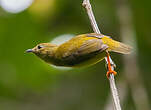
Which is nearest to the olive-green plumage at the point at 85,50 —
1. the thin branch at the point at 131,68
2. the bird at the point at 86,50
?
the bird at the point at 86,50

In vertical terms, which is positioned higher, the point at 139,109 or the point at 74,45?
the point at 74,45

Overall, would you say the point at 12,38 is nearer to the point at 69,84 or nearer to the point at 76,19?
the point at 76,19

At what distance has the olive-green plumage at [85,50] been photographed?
493 centimetres

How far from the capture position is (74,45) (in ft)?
16.8

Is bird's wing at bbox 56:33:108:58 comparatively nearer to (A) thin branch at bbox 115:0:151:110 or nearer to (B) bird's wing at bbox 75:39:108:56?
(B) bird's wing at bbox 75:39:108:56

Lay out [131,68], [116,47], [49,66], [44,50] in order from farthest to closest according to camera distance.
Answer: [49,66], [131,68], [44,50], [116,47]

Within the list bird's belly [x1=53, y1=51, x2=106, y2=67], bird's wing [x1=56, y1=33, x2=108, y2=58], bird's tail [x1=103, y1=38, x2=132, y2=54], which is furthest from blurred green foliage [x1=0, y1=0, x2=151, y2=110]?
bird's tail [x1=103, y1=38, x2=132, y2=54]

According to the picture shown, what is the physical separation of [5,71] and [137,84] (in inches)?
74.8

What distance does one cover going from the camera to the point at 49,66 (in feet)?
20.0

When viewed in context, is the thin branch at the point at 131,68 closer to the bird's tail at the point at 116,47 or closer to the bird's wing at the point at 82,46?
the bird's tail at the point at 116,47

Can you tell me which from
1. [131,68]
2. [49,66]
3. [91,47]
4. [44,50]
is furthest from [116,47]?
[49,66]

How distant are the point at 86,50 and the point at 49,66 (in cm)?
127

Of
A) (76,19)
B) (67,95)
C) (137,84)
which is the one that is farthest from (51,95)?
(137,84)

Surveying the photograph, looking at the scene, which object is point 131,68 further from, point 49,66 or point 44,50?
point 49,66
